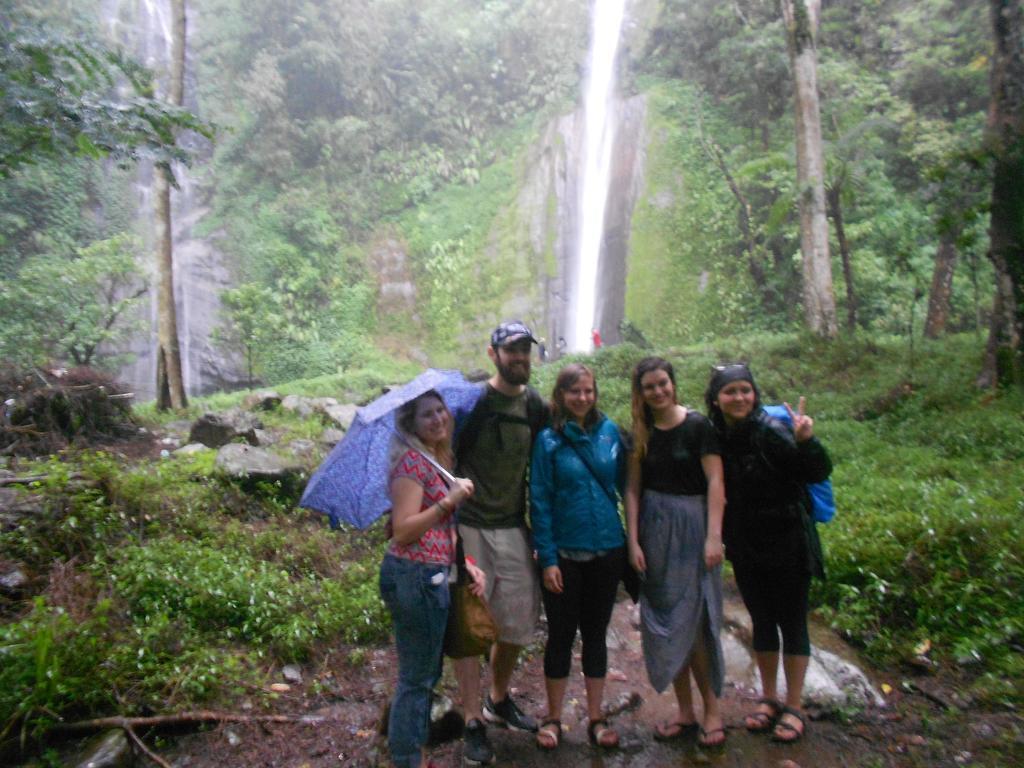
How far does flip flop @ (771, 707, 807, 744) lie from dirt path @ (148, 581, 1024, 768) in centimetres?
4

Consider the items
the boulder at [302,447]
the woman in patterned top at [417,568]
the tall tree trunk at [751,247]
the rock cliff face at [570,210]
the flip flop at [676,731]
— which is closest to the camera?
the woman in patterned top at [417,568]

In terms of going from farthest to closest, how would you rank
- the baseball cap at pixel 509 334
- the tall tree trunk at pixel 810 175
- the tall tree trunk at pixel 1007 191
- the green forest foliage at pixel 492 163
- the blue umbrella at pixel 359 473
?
the green forest foliage at pixel 492 163
the tall tree trunk at pixel 810 175
the tall tree trunk at pixel 1007 191
the baseball cap at pixel 509 334
the blue umbrella at pixel 359 473

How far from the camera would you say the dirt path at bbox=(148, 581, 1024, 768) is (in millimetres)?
3000

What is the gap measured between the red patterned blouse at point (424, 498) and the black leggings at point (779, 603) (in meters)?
1.43

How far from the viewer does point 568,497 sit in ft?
9.68

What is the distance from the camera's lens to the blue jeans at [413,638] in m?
2.57

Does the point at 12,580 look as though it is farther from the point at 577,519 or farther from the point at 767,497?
the point at 767,497

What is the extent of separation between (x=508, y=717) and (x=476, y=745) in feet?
1.00

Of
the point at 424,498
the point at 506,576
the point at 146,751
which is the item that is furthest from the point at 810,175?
the point at 146,751

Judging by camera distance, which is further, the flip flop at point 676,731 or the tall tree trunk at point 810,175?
the tall tree trunk at point 810,175

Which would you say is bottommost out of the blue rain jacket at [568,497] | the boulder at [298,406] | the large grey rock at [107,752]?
the large grey rock at [107,752]

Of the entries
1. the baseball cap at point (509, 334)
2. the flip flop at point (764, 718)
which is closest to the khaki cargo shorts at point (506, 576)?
the baseball cap at point (509, 334)

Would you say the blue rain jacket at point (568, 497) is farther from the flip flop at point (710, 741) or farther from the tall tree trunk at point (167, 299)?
the tall tree trunk at point (167, 299)

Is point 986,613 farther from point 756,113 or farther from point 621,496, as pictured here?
point 756,113
